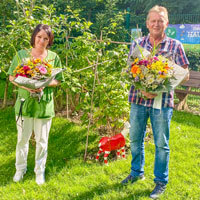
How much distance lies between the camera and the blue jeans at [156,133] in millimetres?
2600

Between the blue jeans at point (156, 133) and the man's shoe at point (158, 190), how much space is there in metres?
0.05

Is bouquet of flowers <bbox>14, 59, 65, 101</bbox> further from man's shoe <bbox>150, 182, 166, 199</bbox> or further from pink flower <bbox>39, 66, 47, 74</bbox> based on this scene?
man's shoe <bbox>150, 182, 166, 199</bbox>

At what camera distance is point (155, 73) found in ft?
7.57

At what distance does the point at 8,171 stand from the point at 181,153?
256cm

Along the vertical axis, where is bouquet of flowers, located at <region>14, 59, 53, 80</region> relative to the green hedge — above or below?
below

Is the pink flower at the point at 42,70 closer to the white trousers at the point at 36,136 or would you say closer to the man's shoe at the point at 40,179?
the white trousers at the point at 36,136

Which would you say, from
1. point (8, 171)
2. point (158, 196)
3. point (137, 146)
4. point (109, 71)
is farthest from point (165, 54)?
point (8, 171)

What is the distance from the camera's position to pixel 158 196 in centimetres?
279

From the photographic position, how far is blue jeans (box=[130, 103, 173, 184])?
260cm

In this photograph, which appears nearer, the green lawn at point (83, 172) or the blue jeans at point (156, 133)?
the blue jeans at point (156, 133)

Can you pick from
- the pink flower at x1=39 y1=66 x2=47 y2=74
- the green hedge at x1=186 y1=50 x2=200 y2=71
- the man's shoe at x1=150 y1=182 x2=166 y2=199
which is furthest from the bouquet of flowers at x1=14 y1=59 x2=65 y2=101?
the green hedge at x1=186 y1=50 x2=200 y2=71

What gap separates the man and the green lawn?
36cm

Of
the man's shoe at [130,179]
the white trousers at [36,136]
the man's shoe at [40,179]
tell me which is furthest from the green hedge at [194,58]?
the man's shoe at [40,179]

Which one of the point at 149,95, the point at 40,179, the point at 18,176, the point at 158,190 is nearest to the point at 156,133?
the point at 149,95
